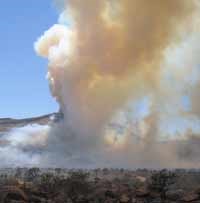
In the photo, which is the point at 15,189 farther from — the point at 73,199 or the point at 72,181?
the point at 72,181

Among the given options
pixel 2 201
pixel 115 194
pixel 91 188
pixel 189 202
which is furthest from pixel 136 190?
pixel 2 201

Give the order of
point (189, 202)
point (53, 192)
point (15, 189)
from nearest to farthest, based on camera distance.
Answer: point (189, 202)
point (15, 189)
point (53, 192)

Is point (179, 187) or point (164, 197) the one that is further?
point (179, 187)

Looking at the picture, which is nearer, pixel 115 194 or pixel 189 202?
pixel 189 202

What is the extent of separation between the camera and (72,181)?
10206 cm

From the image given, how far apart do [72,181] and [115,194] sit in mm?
16367

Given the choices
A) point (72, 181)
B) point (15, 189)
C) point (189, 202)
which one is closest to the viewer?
point (189, 202)

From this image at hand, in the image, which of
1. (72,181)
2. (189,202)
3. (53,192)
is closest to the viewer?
(189,202)

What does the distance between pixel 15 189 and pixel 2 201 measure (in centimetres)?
552

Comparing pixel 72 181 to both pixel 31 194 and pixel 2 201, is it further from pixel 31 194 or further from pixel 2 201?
pixel 2 201

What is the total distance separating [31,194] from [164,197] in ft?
74.3

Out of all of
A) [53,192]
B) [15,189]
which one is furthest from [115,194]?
[15,189]

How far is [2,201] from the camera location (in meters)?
79.6

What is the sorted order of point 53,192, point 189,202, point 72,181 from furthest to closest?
point 72,181
point 53,192
point 189,202
